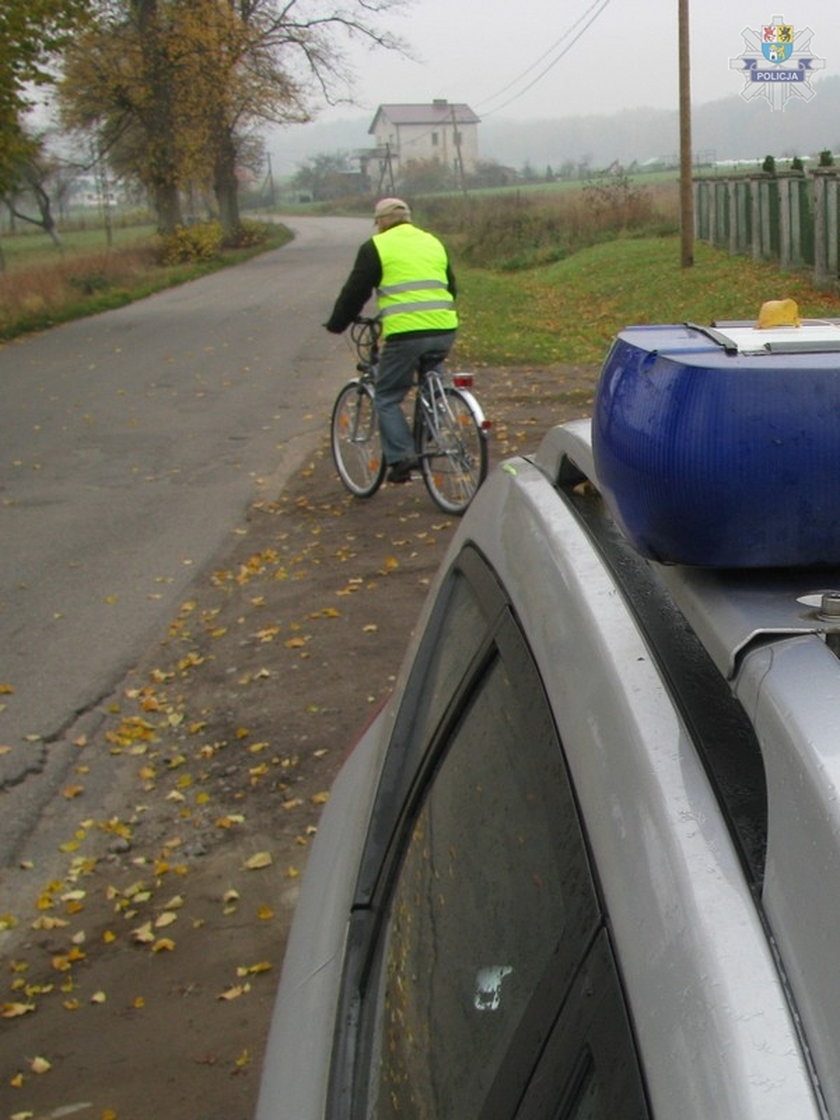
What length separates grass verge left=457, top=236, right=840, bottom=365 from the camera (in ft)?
64.5

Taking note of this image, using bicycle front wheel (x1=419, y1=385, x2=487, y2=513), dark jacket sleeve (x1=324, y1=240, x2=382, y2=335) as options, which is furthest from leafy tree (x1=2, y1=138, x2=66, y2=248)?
bicycle front wheel (x1=419, y1=385, x2=487, y2=513)

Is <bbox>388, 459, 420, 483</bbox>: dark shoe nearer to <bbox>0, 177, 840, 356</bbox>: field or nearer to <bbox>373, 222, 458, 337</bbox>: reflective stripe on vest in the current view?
<bbox>373, 222, 458, 337</bbox>: reflective stripe on vest

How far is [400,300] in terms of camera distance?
845 cm

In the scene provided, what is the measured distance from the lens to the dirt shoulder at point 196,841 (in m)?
3.83

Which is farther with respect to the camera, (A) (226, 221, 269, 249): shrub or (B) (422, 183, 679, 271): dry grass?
(A) (226, 221, 269, 249): shrub

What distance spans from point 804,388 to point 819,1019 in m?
0.55

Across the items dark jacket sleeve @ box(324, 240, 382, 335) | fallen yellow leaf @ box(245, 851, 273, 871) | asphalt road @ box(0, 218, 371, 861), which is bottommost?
fallen yellow leaf @ box(245, 851, 273, 871)

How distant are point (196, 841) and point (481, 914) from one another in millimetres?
3561

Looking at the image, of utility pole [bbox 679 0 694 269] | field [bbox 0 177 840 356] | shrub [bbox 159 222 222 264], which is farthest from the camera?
shrub [bbox 159 222 222 264]

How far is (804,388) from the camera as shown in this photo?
4.03 ft

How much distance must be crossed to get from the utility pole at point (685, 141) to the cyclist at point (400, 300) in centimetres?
2125

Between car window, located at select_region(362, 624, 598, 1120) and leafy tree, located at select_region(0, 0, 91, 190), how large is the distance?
71.8ft

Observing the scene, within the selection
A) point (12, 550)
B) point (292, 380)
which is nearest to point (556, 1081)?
point (12, 550)

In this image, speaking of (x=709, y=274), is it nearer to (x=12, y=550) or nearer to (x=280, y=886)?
(x=12, y=550)
